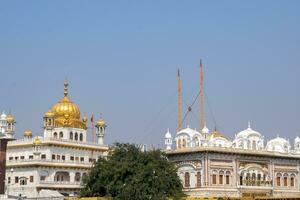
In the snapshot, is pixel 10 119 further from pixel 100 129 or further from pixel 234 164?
pixel 234 164

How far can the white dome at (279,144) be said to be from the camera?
233 ft

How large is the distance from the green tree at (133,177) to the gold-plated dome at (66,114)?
14.1 m

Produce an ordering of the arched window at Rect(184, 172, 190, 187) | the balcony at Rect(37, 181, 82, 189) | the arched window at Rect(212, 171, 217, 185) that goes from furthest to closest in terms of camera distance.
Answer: the balcony at Rect(37, 181, 82, 189) < the arched window at Rect(184, 172, 190, 187) < the arched window at Rect(212, 171, 217, 185)

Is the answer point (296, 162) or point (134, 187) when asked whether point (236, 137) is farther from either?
point (134, 187)

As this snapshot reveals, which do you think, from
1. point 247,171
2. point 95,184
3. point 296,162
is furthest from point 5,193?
point 296,162

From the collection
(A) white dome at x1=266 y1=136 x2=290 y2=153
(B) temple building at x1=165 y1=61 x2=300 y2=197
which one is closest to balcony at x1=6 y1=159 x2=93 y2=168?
(B) temple building at x1=165 y1=61 x2=300 y2=197

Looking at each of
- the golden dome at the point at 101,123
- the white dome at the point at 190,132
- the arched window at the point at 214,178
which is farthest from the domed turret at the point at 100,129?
the arched window at the point at 214,178

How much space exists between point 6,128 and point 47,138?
15.1 feet

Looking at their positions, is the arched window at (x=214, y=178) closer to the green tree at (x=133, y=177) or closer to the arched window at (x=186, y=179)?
the arched window at (x=186, y=179)

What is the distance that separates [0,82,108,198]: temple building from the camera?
66500 millimetres

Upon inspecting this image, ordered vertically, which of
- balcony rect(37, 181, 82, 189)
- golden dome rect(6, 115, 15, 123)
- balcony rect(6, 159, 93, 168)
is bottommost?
balcony rect(37, 181, 82, 189)

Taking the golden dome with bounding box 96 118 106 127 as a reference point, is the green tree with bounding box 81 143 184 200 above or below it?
below

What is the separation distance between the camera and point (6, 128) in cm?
6669

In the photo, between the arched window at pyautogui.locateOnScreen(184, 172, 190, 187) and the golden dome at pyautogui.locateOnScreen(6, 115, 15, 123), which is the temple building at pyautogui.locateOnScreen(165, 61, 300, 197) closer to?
the arched window at pyautogui.locateOnScreen(184, 172, 190, 187)
